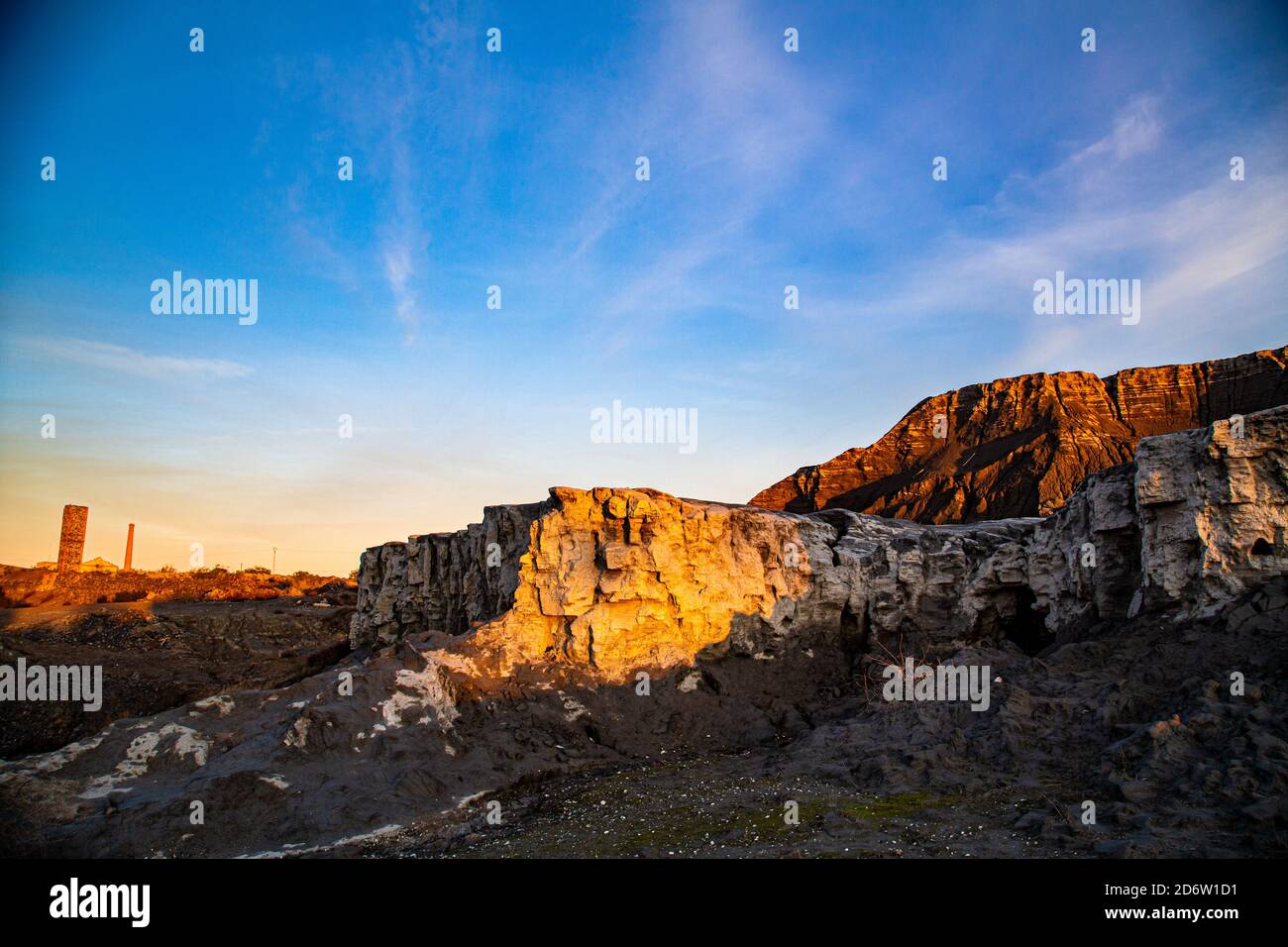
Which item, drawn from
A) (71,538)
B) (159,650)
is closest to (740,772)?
(159,650)

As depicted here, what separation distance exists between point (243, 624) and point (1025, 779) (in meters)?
38.5

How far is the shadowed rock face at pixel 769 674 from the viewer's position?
479 inches

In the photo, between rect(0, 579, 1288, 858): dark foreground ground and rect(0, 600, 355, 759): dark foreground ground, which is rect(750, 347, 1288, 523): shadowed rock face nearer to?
rect(0, 579, 1288, 858): dark foreground ground

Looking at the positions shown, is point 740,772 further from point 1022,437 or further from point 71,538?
point 71,538

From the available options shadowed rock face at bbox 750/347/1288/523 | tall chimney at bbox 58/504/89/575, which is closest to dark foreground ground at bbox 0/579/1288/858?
shadowed rock face at bbox 750/347/1288/523

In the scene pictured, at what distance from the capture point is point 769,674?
20.3 metres

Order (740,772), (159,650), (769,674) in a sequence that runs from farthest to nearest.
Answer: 1. (159,650)
2. (769,674)
3. (740,772)

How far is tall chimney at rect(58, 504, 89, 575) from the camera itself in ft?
171

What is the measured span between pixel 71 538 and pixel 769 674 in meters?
55.3

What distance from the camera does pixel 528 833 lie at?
11984 mm

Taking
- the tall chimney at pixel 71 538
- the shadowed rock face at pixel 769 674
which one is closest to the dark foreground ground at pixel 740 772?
the shadowed rock face at pixel 769 674

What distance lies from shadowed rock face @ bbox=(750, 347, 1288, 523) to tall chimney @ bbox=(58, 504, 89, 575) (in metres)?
52.4
